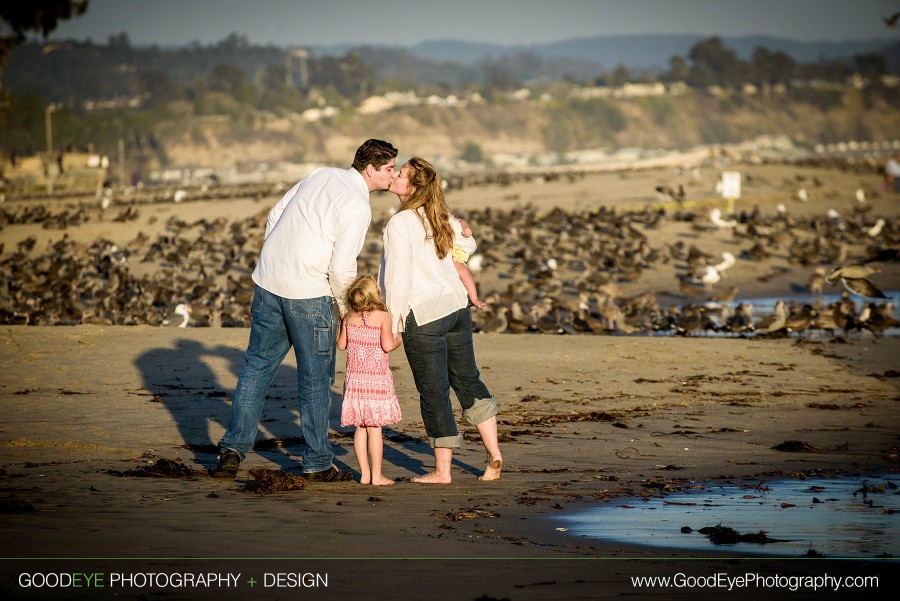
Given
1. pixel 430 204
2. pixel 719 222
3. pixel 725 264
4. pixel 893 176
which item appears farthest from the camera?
pixel 893 176


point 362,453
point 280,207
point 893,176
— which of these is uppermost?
point 280,207

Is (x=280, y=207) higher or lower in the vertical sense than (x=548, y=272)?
higher

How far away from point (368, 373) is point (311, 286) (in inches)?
24.8

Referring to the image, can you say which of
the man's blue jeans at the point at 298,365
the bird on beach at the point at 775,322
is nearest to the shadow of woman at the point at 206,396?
the man's blue jeans at the point at 298,365

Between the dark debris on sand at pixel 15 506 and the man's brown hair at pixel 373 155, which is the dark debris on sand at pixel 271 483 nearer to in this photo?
the dark debris on sand at pixel 15 506

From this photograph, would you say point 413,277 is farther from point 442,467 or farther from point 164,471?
point 164,471

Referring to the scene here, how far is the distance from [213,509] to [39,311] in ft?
38.5

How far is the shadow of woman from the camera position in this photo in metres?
7.86

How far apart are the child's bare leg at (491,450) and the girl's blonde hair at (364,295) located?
3.02ft

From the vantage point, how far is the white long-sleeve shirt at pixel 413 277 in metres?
6.59

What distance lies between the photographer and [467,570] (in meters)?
4.70

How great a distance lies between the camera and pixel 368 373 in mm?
6863

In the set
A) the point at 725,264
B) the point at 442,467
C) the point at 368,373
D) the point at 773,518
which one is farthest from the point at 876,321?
the point at 368,373

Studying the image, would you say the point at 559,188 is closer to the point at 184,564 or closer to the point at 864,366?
the point at 864,366
